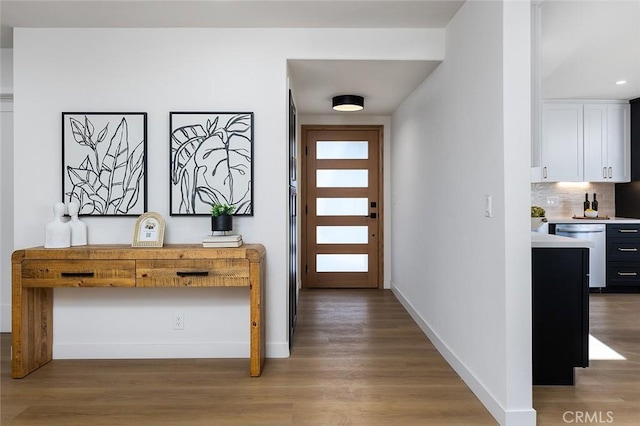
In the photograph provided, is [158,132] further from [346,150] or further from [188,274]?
[346,150]

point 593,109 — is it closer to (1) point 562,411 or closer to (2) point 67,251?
(1) point 562,411

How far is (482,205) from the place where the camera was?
2.39 metres

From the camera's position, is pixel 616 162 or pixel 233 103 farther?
pixel 616 162

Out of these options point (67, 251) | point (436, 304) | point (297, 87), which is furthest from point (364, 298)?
point (67, 251)

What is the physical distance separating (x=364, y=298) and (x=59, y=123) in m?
3.59

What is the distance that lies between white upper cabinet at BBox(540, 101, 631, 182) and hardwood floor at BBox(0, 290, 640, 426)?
2.67m

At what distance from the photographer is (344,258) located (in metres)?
5.68

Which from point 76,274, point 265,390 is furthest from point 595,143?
point 76,274

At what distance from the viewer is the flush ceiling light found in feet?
14.2

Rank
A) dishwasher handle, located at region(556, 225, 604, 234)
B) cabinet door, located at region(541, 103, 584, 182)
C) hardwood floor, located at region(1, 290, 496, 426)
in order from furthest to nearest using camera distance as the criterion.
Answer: cabinet door, located at region(541, 103, 584, 182)
dishwasher handle, located at region(556, 225, 604, 234)
hardwood floor, located at region(1, 290, 496, 426)

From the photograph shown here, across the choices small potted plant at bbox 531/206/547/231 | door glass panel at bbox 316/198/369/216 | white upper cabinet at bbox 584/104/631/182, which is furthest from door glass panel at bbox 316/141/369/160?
white upper cabinet at bbox 584/104/631/182

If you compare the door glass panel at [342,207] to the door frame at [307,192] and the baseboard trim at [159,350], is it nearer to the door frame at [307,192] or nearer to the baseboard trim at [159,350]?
the door frame at [307,192]

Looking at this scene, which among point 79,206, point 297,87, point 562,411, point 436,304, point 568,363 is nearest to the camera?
point 562,411

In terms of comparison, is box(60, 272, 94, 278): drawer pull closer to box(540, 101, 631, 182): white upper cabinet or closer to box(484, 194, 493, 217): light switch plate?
box(484, 194, 493, 217): light switch plate
